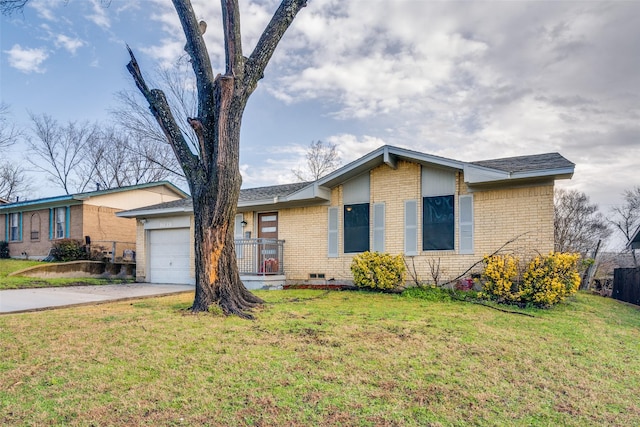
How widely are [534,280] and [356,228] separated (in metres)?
5.17

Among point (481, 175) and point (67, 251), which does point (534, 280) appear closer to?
point (481, 175)

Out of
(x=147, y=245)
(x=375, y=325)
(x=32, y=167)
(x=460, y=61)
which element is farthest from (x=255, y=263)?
(x=32, y=167)

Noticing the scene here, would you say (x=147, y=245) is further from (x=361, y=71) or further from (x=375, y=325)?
(x=375, y=325)

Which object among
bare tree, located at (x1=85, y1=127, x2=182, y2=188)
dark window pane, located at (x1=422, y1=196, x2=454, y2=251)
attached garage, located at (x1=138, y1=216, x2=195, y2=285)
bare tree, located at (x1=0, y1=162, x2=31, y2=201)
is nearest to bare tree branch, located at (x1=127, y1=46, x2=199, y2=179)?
dark window pane, located at (x1=422, y1=196, x2=454, y2=251)

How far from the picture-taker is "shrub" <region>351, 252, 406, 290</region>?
10977 mm

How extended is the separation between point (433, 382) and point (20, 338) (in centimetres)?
548

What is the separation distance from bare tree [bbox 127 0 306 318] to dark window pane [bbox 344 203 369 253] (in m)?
4.90

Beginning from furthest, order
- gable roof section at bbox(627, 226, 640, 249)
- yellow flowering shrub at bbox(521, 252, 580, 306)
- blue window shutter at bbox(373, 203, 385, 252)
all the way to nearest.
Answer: gable roof section at bbox(627, 226, 640, 249) → blue window shutter at bbox(373, 203, 385, 252) → yellow flowering shrub at bbox(521, 252, 580, 306)

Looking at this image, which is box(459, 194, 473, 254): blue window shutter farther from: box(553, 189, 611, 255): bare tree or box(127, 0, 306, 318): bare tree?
box(553, 189, 611, 255): bare tree

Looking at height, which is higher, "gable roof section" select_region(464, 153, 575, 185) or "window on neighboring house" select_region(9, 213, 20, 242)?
"gable roof section" select_region(464, 153, 575, 185)

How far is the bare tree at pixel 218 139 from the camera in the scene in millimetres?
7625

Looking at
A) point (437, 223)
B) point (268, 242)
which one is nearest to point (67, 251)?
point (268, 242)

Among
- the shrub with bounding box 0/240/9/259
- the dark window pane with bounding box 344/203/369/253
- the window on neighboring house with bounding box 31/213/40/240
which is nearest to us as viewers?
the dark window pane with bounding box 344/203/369/253

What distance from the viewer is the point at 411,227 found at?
458 inches
